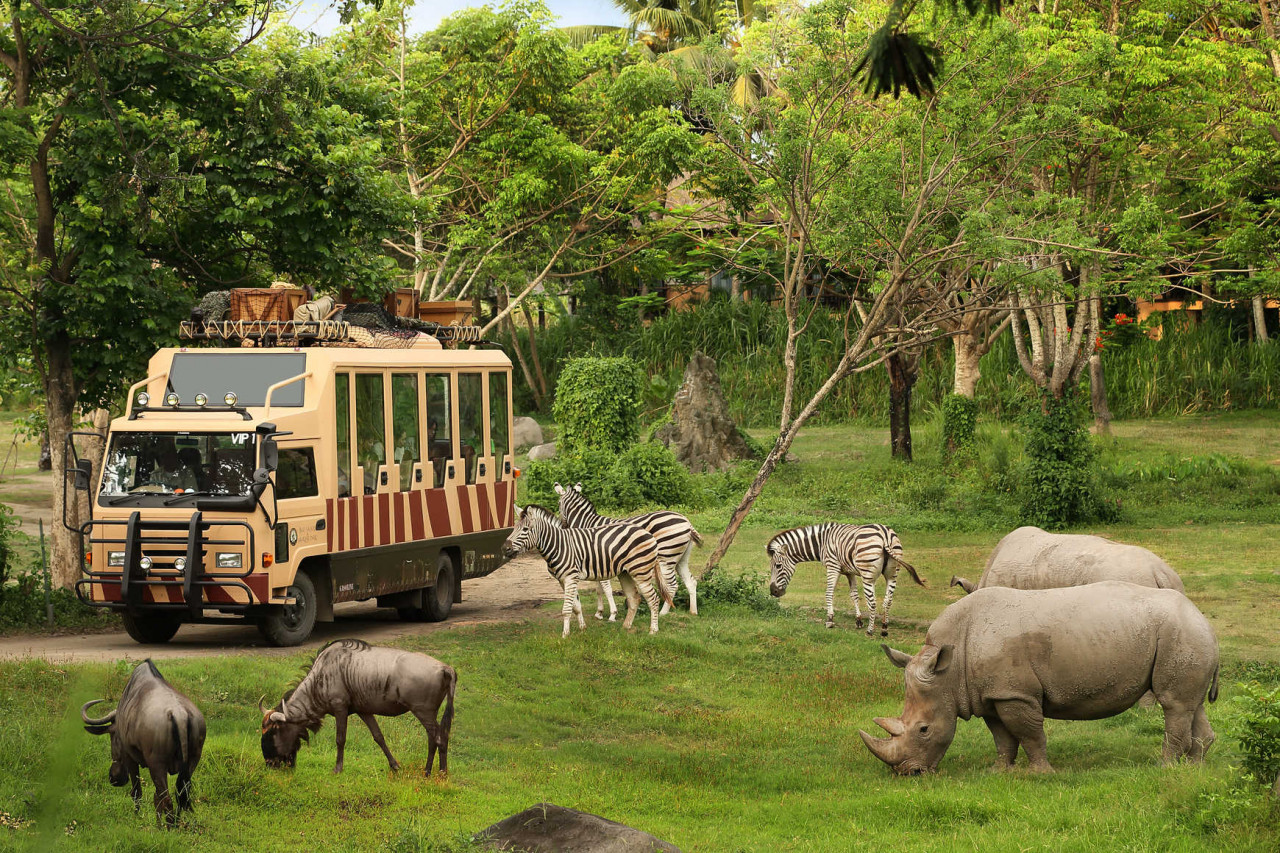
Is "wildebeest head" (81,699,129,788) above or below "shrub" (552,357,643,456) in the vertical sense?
below

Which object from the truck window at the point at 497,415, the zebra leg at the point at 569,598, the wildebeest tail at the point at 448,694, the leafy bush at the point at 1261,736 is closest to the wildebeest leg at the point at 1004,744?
the leafy bush at the point at 1261,736

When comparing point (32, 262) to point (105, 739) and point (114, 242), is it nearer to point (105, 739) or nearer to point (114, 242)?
point (114, 242)

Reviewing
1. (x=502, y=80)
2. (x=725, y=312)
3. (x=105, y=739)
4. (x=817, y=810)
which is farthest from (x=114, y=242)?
(x=725, y=312)

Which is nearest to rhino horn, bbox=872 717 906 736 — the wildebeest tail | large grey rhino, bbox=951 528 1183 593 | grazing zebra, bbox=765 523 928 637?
large grey rhino, bbox=951 528 1183 593

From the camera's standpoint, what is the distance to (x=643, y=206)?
95.8 ft

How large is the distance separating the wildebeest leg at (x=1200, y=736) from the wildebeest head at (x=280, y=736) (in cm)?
634

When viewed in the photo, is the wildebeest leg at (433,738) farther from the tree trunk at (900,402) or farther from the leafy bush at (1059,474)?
the tree trunk at (900,402)

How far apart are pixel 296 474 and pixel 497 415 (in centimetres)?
383

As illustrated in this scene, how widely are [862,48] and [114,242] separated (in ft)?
31.7

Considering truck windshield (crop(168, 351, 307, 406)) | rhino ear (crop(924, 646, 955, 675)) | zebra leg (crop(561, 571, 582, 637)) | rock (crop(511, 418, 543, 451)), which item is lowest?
zebra leg (crop(561, 571, 582, 637))

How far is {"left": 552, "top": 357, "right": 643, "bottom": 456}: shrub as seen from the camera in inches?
1108

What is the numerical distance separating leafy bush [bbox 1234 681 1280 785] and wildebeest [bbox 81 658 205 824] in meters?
6.08

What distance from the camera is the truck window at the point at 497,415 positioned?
1742 cm

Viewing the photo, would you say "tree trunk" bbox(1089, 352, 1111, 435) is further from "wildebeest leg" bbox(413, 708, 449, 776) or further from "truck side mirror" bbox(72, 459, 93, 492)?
"wildebeest leg" bbox(413, 708, 449, 776)
